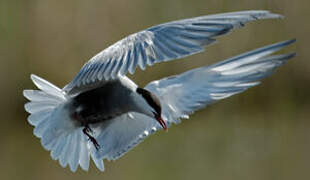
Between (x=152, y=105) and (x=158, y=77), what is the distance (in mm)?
1965

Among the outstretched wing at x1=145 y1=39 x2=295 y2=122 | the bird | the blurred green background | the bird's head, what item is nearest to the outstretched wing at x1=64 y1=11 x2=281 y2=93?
the bird

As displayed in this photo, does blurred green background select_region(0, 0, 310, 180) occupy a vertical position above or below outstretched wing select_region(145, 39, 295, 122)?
below

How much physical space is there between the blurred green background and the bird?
50.9 inches

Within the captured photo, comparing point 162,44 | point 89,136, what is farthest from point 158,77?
point 162,44

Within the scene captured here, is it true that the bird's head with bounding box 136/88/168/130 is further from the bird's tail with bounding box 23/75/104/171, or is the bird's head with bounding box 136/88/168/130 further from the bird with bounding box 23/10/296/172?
the bird's tail with bounding box 23/75/104/171

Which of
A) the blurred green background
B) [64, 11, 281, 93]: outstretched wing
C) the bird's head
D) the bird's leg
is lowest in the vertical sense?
the blurred green background

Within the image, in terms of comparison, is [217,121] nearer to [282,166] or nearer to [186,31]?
[282,166]

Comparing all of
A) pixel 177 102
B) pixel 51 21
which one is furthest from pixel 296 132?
pixel 177 102

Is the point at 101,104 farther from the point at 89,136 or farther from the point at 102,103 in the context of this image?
the point at 89,136

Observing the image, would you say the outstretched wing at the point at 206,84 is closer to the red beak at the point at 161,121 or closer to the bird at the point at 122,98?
the bird at the point at 122,98

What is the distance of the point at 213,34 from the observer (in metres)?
2.49

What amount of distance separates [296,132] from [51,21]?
150 cm

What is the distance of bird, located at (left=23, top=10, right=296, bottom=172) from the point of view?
272 cm

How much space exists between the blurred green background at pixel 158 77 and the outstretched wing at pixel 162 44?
1877mm
